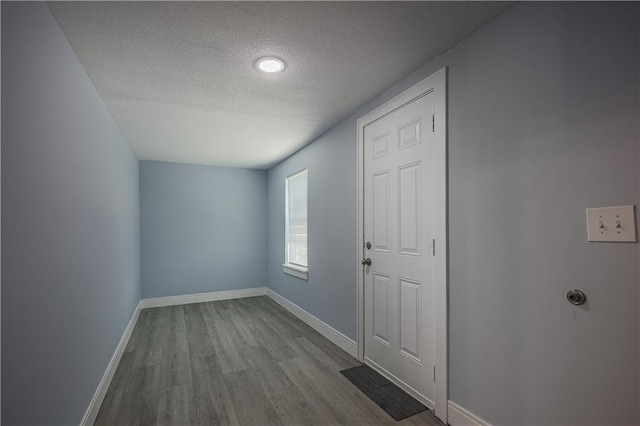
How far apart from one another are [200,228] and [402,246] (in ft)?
13.0

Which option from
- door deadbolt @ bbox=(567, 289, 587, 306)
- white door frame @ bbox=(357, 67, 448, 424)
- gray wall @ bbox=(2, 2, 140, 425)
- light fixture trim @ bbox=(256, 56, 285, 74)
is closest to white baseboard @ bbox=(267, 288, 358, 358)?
white door frame @ bbox=(357, 67, 448, 424)

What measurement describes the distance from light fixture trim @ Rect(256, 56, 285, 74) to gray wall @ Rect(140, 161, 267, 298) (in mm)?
3558

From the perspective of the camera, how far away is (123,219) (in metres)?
3.48

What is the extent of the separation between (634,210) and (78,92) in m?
2.96

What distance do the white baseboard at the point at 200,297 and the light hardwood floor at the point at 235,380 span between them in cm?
90

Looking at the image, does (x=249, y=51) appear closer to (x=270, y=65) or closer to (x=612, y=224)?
(x=270, y=65)

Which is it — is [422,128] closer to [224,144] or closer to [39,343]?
[39,343]

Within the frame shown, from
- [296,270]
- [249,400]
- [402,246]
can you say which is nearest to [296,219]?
[296,270]

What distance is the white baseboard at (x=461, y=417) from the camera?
1.76m

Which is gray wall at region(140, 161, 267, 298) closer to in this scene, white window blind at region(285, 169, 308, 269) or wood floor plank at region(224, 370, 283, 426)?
white window blind at region(285, 169, 308, 269)

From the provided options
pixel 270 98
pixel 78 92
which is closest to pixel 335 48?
pixel 270 98

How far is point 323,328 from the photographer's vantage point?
11.6 ft

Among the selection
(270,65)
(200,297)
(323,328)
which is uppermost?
(270,65)

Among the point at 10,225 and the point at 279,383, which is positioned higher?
the point at 10,225
